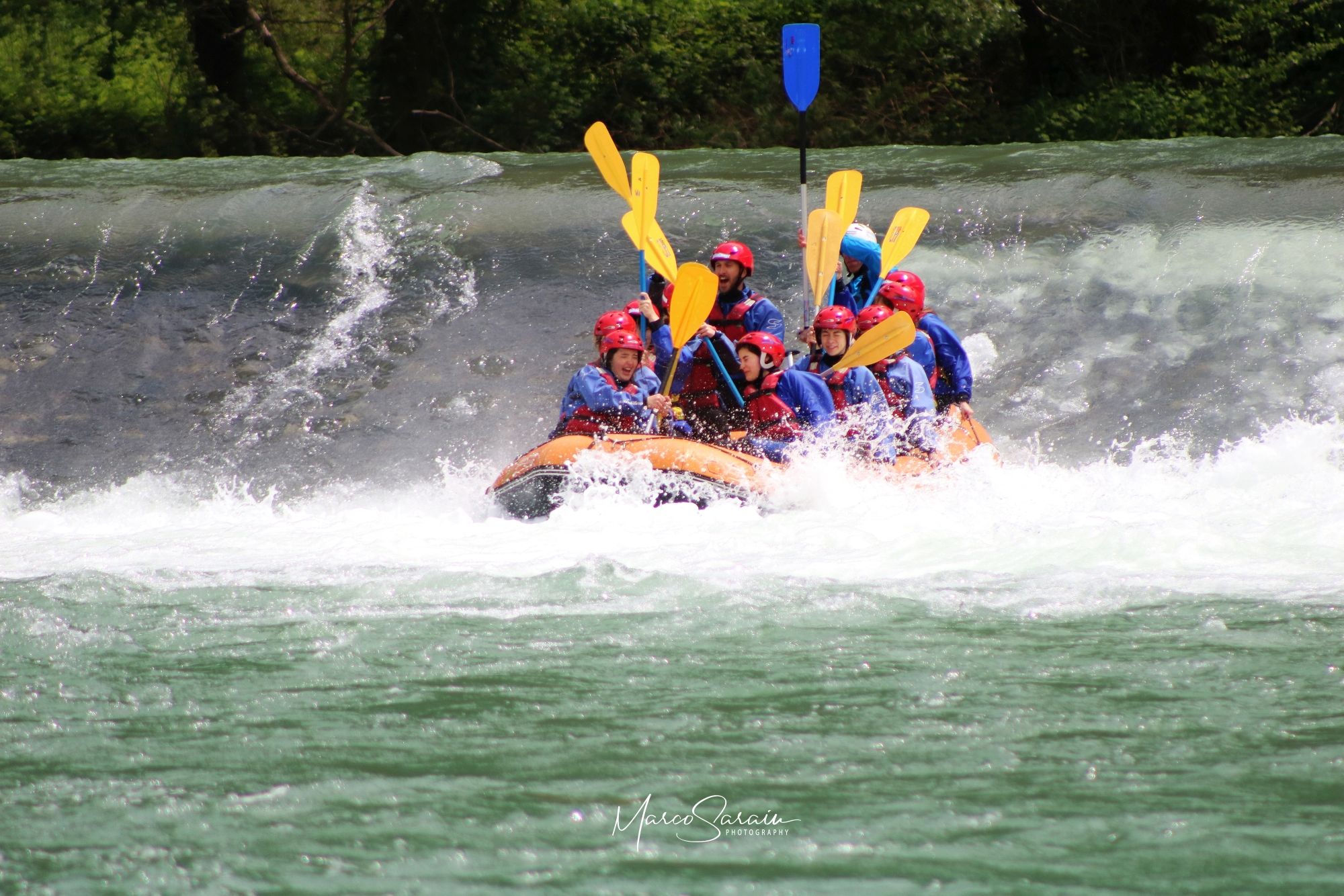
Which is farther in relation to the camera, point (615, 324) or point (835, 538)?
point (615, 324)

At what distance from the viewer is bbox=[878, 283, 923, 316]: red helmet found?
775 centimetres

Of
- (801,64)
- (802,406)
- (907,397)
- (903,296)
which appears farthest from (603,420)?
(801,64)

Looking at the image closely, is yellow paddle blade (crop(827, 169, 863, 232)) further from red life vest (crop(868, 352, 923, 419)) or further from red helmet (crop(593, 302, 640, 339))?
red helmet (crop(593, 302, 640, 339))

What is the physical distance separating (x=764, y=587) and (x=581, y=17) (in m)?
13.9

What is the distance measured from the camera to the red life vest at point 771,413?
6.83 metres

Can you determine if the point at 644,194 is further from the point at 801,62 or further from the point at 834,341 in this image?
the point at 834,341

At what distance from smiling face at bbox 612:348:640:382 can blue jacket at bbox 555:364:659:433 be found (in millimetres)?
67

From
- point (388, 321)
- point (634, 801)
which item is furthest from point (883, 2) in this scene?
point (634, 801)

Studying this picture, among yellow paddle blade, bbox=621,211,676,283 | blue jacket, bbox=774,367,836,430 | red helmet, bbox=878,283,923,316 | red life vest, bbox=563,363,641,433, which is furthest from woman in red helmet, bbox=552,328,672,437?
red helmet, bbox=878,283,923,316

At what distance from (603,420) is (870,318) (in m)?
1.43

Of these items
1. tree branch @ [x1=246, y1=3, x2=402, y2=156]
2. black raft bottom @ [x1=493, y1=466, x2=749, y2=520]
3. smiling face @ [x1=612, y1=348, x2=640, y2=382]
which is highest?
tree branch @ [x1=246, y1=3, x2=402, y2=156]

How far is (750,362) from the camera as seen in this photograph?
22.8 feet

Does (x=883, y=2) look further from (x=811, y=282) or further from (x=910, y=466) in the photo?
(x=910, y=466)

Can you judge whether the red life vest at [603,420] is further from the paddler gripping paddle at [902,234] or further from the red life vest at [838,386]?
the paddler gripping paddle at [902,234]
